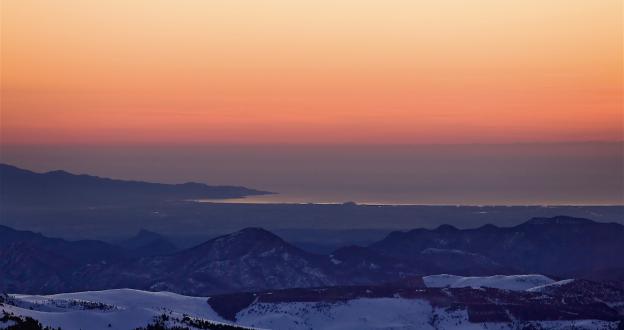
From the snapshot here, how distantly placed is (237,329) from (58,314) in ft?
78.4

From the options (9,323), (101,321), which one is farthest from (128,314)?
(9,323)

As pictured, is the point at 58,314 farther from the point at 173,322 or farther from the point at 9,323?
the point at 9,323

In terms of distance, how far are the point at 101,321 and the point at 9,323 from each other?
36.0 metres

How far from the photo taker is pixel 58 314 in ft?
525

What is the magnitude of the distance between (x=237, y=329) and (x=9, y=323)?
147 ft

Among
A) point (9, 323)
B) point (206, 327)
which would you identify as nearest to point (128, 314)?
point (206, 327)

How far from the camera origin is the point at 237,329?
164 metres

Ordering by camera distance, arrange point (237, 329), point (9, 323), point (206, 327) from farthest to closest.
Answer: point (237, 329), point (206, 327), point (9, 323)

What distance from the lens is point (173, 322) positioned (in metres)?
154

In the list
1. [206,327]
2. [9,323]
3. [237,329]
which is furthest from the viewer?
[237,329]

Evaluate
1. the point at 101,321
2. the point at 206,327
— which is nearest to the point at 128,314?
the point at 101,321

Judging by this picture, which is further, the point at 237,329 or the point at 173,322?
the point at 237,329

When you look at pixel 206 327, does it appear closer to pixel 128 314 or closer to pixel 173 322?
pixel 173 322

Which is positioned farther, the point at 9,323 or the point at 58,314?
the point at 58,314
